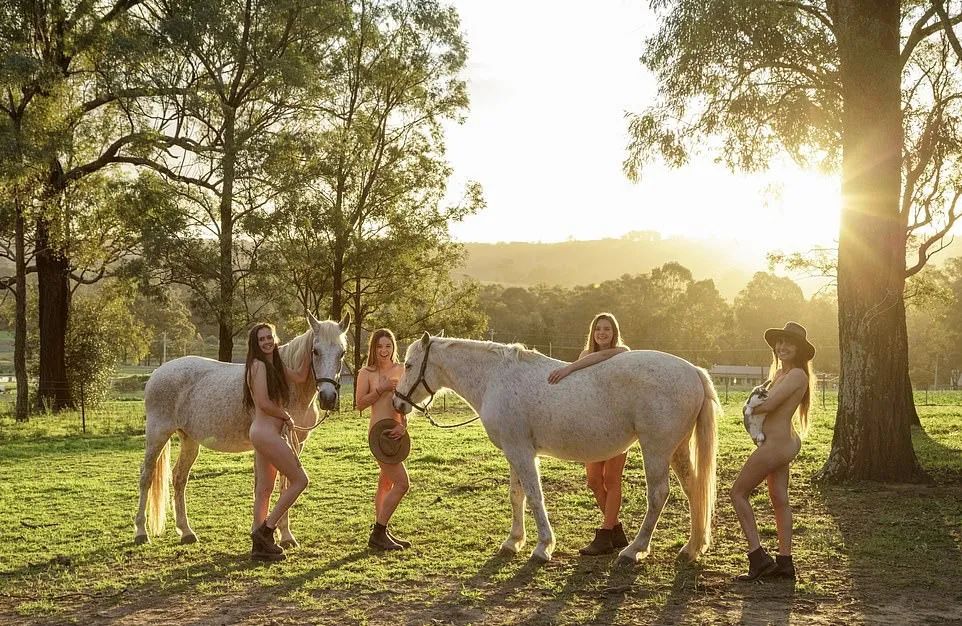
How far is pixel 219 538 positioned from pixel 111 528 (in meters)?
1.53

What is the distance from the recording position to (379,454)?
276 inches

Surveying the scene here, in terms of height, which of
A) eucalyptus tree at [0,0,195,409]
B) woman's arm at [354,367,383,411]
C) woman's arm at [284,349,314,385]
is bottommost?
woman's arm at [354,367,383,411]

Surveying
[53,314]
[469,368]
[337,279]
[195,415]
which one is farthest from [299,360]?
[53,314]

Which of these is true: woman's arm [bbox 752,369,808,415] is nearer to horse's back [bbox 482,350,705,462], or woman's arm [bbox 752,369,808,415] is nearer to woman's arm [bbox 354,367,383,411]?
horse's back [bbox 482,350,705,462]

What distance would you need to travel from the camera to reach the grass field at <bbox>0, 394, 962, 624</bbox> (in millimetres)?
5418

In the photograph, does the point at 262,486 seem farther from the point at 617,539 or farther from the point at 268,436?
the point at 617,539

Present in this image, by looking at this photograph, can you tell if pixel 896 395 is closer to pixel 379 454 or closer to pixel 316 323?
pixel 379 454

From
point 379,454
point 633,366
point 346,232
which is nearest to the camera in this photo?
point 633,366

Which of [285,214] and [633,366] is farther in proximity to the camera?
[285,214]

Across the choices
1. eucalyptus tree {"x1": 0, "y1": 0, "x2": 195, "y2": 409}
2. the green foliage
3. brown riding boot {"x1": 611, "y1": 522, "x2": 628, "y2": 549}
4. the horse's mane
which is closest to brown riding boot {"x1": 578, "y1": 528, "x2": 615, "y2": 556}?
brown riding boot {"x1": 611, "y1": 522, "x2": 628, "y2": 549}

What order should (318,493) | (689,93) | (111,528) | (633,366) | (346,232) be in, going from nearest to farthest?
(633,366) < (111,528) < (318,493) < (689,93) < (346,232)

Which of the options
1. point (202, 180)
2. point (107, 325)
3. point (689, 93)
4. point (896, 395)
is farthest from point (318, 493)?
point (107, 325)

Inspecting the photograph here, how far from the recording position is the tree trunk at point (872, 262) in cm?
1023

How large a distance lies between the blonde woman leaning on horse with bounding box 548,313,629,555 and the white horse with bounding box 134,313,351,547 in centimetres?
223
